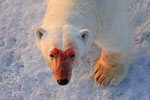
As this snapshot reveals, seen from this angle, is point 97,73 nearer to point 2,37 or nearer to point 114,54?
point 114,54

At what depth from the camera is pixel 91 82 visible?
105 inches

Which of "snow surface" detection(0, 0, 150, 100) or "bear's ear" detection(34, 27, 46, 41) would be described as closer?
"bear's ear" detection(34, 27, 46, 41)

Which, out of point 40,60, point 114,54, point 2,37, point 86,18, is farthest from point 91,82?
point 2,37

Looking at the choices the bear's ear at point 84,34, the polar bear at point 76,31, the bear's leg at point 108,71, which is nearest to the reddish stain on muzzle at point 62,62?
the polar bear at point 76,31

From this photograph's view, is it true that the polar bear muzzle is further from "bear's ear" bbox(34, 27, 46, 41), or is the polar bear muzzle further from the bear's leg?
the bear's leg

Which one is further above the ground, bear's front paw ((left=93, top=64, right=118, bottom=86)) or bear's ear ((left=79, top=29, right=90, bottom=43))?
bear's ear ((left=79, top=29, right=90, bottom=43))

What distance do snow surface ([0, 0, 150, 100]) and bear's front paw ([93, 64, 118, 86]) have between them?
6cm

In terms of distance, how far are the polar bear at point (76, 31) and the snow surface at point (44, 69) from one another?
0.41 metres

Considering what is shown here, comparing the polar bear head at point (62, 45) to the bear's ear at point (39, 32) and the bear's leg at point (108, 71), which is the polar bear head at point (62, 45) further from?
the bear's leg at point (108, 71)

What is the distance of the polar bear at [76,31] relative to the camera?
5.13 feet

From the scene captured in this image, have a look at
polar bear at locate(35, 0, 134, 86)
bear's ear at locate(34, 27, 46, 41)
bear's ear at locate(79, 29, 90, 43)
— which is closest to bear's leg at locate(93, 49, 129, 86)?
polar bear at locate(35, 0, 134, 86)

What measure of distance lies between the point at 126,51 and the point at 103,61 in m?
0.33

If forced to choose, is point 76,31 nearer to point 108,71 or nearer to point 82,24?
point 82,24

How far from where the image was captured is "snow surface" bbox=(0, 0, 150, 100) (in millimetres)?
2580
